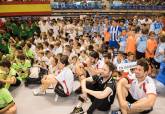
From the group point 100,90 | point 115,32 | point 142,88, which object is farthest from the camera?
point 115,32

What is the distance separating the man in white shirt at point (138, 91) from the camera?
4750 millimetres

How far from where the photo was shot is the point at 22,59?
291 inches

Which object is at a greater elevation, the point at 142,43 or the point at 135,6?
the point at 142,43

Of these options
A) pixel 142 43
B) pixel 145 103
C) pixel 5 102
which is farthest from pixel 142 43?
pixel 5 102

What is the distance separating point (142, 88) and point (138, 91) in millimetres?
113

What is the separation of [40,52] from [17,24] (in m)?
5.94

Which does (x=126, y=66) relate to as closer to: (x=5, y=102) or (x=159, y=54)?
(x=159, y=54)

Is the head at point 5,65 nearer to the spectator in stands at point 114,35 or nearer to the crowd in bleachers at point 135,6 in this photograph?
the spectator in stands at point 114,35

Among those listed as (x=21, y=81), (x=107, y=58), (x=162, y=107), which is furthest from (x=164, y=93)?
(x=21, y=81)

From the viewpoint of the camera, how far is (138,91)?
5.05 meters

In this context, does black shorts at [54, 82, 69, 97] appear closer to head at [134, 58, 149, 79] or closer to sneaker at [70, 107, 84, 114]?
sneaker at [70, 107, 84, 114]

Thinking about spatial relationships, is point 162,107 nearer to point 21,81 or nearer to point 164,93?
point 164,93

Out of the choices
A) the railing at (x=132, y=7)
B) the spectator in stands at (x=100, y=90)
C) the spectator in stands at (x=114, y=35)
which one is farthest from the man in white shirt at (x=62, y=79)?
the railing at (x=132, y=7)

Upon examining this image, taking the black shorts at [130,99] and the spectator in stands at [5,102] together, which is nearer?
the spectator in stands at [5,102]
